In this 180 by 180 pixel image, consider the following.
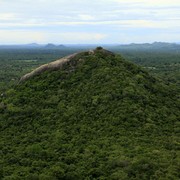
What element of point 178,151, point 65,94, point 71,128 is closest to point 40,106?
point 65,94

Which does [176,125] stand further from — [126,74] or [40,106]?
[40,106]

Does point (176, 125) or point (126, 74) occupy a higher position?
point (126, 74)

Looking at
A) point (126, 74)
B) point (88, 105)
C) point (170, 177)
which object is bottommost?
point (170, 177)

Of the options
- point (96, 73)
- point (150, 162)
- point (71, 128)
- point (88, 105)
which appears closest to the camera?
point (150, 162)

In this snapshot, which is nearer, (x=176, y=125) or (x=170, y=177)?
(x=170, y=177)

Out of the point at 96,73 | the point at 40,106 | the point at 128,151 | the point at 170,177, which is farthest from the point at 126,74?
the point at 170,177

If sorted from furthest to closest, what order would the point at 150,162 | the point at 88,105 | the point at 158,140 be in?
1. the point at 88,105
2. the point at 158,140
3. the point at 150,162

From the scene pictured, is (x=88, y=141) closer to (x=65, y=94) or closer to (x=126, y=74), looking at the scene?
(x=65, y=94)
